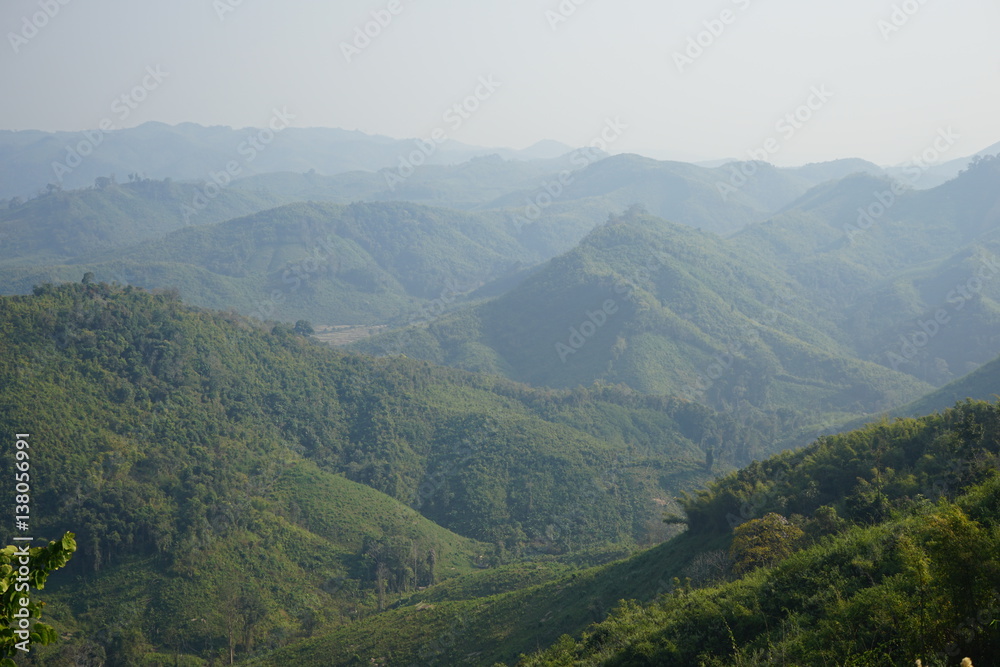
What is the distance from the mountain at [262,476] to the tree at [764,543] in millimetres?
21786

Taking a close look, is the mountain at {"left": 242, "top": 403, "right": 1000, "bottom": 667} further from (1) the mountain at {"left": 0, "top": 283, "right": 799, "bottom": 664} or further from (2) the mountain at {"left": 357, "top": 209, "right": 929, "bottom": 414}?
(2) the mountain at {"left": 357, "top": 209, "right": 929, "bottom": 414}

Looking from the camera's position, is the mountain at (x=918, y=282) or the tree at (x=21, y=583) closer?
the tree at (x=21, y=583)

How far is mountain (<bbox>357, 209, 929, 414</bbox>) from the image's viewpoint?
117000mm

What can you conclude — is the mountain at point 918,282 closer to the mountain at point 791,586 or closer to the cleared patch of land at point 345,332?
the cleared patch of land at point 345,332

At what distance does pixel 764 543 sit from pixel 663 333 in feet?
356

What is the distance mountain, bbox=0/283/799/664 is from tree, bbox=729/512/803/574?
21786mm

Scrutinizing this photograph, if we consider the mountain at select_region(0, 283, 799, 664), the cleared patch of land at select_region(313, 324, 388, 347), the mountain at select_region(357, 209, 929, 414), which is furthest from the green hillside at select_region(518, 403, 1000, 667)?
the cleared patch of land at select_region(313, 324, 388, 347)

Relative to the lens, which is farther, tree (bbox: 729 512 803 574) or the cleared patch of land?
the cleared patch of land

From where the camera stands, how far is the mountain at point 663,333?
11700cm

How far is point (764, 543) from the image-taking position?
864 inches

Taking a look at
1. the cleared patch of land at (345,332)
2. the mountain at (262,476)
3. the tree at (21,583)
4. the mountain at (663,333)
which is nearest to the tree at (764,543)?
the tree at (21,583)

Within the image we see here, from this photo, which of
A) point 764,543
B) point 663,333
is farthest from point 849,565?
Answer: point 663,333

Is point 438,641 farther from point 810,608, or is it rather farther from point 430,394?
point 430,394

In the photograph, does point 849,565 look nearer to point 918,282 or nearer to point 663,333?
point 663,333
